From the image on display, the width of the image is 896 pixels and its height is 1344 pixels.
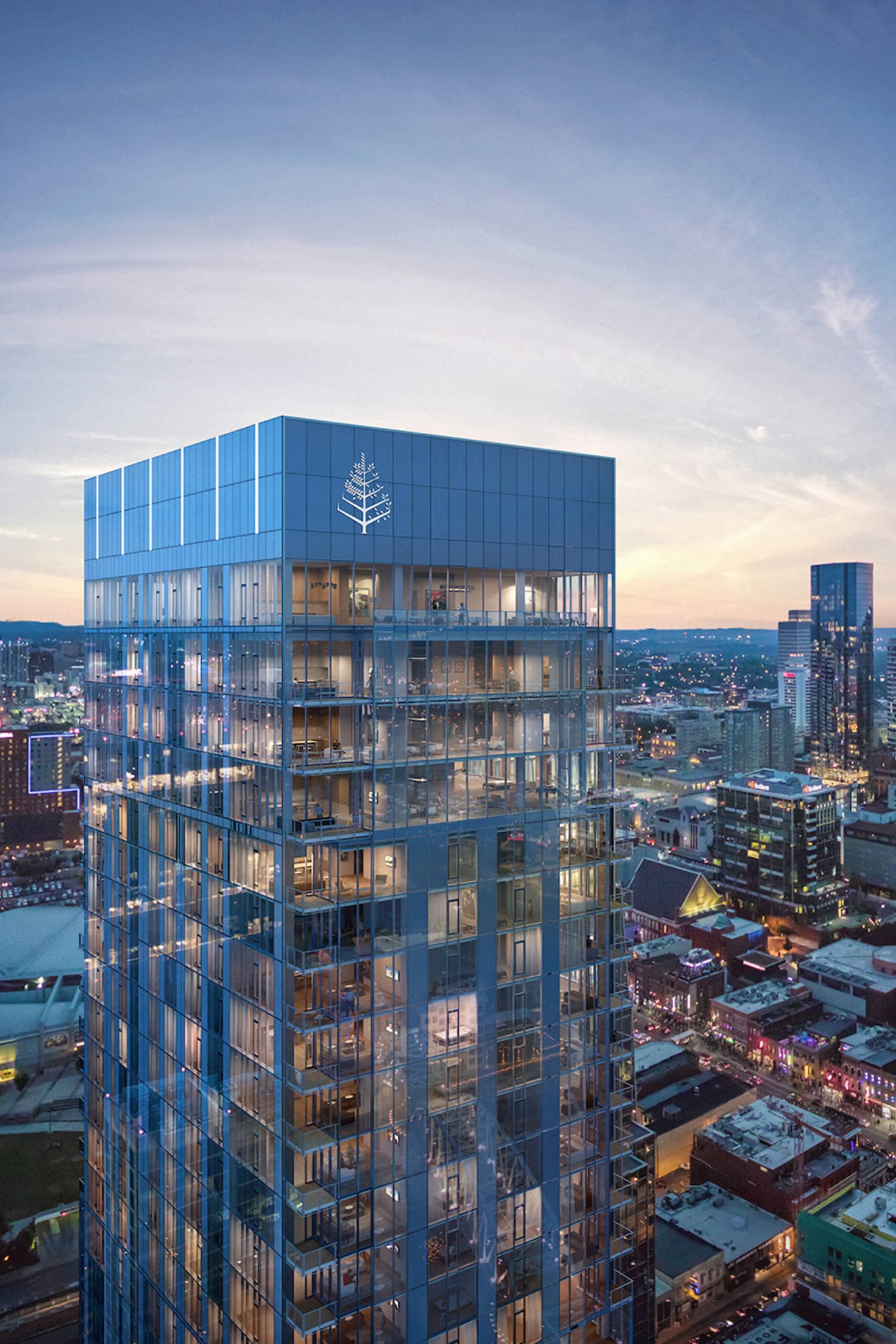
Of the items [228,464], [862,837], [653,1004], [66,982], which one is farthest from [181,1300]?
[862,837]

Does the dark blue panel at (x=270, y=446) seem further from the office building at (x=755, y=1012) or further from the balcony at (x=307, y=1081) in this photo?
the office building at (x=755, y=1012)

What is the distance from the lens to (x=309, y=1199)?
15695 millimetres

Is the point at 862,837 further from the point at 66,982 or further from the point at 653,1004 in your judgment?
the point at 66,982

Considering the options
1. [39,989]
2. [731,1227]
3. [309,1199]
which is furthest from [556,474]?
[39,989]

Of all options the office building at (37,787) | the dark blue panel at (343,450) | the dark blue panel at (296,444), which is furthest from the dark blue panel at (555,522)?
the office building at (37,787)

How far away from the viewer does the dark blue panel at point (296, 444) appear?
1559 centimetres

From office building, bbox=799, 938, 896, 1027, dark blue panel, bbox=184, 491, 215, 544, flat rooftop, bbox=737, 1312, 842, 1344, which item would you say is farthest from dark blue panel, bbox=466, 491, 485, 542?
office building, bbox=799, 938, 896, 1027

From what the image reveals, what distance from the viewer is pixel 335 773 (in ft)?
52.6

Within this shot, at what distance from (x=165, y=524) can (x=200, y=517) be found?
6.81 feet

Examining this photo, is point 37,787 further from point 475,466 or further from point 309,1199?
point 475,466

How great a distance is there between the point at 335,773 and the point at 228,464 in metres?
6.02

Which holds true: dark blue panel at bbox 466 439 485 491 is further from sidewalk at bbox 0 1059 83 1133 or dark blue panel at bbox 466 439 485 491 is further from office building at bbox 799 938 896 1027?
office building at bbox 799 938 896 1027

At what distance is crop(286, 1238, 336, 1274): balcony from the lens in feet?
51.2

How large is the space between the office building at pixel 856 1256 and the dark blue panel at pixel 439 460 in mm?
49677
